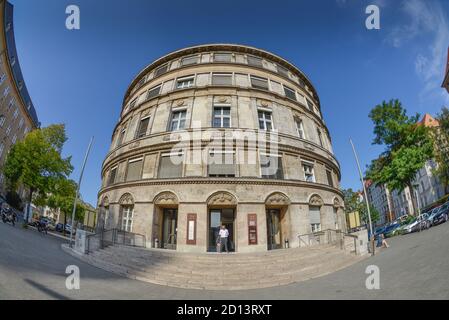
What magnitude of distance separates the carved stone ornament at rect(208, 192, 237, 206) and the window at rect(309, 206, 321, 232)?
6256 mm

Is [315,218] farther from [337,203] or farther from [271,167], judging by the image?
[271,167]

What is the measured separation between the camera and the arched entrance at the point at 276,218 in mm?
15938

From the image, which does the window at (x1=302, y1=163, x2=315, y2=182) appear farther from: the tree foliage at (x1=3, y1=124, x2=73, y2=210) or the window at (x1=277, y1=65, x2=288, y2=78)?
the tree foliage at (x1=3, y1=124, x2=73, y2=210)

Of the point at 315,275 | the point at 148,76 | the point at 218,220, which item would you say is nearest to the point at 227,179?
the point at 218,220

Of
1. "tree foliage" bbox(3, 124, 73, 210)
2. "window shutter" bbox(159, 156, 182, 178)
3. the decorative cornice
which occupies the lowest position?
the decorative cornice

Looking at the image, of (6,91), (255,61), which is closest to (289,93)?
(255,61)

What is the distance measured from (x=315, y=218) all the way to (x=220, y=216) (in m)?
7.46

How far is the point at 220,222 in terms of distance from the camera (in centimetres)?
1582

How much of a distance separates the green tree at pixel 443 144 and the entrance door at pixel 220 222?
32829mm

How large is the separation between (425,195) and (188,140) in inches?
2597

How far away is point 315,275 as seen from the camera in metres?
9.67

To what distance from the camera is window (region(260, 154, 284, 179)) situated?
1667 cm

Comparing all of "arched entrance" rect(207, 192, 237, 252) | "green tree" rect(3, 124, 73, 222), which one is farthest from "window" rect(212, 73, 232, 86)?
"green tree" rect(3, 124, 73, 222)

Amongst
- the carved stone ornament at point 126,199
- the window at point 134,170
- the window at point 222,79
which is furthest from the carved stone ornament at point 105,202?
the window at point 222,79
